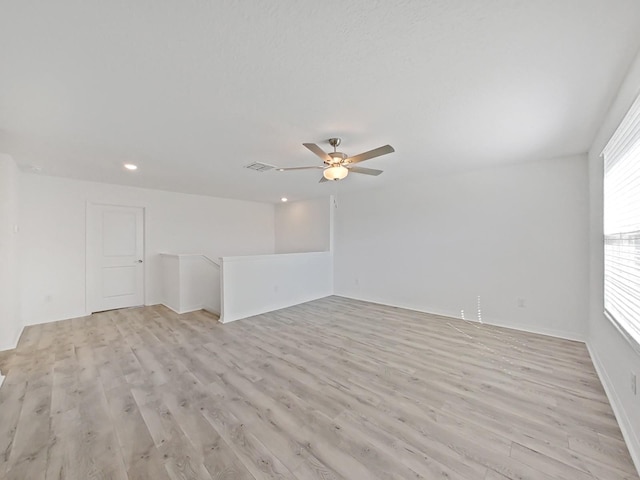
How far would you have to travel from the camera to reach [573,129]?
258cm

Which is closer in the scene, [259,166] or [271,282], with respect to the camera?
[259,166]

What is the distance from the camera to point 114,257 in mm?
4938

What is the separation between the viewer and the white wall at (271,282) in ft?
14.0

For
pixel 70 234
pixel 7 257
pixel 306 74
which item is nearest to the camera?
pixel 306 74

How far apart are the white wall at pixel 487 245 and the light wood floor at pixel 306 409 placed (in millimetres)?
624

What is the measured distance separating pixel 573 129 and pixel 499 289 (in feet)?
7.69

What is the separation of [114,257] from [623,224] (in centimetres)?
708

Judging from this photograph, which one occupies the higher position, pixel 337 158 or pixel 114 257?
pixel 337 158

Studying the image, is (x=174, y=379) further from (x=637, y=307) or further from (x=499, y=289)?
(x=499, y=289)

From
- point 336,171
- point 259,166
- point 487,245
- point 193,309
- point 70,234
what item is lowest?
point 193,309

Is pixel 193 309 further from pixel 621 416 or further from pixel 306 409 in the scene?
pixel 621 416

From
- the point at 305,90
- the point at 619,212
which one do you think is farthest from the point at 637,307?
the point at 305,90

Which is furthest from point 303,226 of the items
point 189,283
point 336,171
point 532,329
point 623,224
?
point 623,224

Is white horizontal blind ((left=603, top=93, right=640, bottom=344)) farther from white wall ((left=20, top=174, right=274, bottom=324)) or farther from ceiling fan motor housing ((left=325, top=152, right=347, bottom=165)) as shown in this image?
white wall ((left=20, top=174, right=274, bottom=324))
